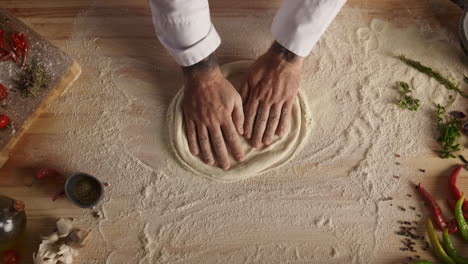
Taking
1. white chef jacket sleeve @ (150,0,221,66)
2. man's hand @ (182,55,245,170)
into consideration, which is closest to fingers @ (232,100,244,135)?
man's hand @ (182,55,245,170)

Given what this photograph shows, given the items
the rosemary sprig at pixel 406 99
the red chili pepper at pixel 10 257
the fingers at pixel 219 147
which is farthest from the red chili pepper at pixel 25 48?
the rosemary sprig at pixel 406 99

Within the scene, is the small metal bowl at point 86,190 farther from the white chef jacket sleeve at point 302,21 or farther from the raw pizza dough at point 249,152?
the white chef jacket sleeve at point 302,21

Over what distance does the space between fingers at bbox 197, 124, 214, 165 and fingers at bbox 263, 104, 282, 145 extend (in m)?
0.29

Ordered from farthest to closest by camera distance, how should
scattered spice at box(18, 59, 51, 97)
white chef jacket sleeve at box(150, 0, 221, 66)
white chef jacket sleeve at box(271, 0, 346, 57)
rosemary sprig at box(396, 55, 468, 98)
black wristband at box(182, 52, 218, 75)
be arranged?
rosemary sprig at box(396, 55, 468, 98) < scattered spice at box(18, 59, 51, 97) < black wristband at box(182, 52, 218, 75) < white chef jacket sleeve at box(271, 0, 346, 57) < white chef jacket sleeve at box(150, 0, 221, 66)

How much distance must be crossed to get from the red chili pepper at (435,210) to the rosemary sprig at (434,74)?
591mm

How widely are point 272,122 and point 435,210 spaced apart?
941 mm

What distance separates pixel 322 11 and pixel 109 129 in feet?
4.18

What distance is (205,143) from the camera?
2.16 m

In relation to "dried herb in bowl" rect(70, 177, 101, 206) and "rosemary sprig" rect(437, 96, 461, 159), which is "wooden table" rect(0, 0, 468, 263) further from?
"dried herb in bowl" rect(70, 177, 101, 206)

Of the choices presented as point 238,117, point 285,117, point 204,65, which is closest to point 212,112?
point 238,117

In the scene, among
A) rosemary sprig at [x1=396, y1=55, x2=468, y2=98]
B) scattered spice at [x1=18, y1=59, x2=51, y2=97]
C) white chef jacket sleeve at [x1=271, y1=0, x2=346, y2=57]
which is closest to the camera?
white chef jacket sleeve at [x1=271, y1=0, x2=346, y2=57]

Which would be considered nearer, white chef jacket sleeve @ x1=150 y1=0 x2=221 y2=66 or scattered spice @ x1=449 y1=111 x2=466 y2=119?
white chef jacket sleeve @ x1=150 y1=0 x2=221 y2=66

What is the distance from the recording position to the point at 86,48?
2451 mm

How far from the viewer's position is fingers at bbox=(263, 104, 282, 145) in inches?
85.6
